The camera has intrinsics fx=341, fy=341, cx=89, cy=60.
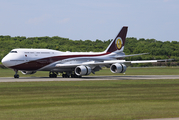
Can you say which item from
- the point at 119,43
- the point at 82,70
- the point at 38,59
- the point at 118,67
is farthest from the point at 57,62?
the point at 119,43

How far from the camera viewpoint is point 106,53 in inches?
2504

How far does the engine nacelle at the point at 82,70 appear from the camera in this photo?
5369 cm

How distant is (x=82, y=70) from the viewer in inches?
2111

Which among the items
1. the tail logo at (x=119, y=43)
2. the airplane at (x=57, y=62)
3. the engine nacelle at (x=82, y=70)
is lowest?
the engine nacelle at (x=82, y=70)

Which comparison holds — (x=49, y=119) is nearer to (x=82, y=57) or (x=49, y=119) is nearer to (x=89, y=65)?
(x=89, y=65)

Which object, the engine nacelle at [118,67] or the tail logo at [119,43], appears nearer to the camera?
the engine nacelle at [118,67]

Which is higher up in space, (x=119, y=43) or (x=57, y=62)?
(x=119, y=43)

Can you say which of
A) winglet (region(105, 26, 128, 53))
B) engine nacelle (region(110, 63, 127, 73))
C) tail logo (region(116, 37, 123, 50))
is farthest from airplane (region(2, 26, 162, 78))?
tail logo (region(116, 37, 123, 50))

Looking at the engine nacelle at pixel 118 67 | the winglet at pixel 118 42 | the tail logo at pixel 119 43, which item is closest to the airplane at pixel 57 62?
the engine nacelle at pixel 118 67

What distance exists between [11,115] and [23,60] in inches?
1385

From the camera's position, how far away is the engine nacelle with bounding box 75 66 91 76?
5369cm

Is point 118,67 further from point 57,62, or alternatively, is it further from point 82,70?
point 57,62

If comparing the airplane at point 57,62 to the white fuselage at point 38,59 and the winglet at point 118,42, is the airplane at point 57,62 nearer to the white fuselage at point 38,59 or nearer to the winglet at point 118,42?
the white fuselage at point 38,59

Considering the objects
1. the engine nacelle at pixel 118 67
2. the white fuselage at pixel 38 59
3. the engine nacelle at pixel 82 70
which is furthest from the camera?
the engine nacelle at pixel 118 67
